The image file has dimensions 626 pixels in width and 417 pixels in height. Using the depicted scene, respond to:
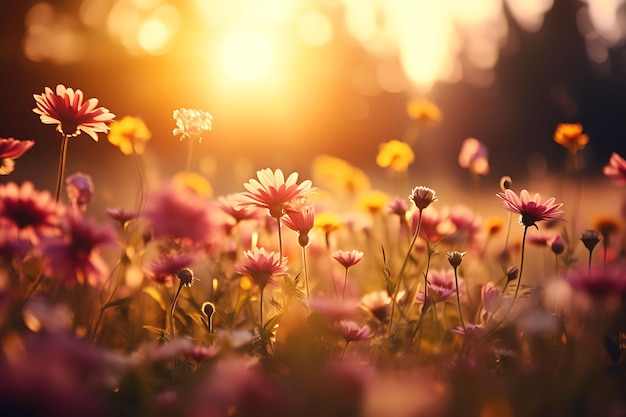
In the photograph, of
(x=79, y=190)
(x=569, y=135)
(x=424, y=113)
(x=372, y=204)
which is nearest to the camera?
(x=79, y=190)

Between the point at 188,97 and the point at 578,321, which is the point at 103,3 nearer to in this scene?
the point at 188,97

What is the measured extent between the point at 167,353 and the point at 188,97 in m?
8.86

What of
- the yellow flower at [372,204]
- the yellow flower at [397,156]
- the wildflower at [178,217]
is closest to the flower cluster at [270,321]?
the wildflower at [178,217]

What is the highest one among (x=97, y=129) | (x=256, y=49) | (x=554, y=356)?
(x=256, y=49)

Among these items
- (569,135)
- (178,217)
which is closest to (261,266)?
(178,217)

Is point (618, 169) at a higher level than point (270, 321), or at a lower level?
higher

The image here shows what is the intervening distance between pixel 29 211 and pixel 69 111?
34 cm

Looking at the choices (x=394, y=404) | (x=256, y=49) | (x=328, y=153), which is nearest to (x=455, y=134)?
(x=328, y=153)

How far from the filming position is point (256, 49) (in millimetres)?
4664

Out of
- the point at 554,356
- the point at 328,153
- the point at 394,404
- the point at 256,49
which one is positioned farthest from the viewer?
the point at 328,153

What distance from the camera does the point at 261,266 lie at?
124cm

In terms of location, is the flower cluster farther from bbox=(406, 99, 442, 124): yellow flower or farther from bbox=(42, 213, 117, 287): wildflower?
bbox=(406, 99, 442, 124): yellow flower

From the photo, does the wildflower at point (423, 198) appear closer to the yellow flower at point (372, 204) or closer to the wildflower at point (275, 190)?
the wildflower at point (275, 190)

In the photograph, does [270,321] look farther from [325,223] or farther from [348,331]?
[325,223]
